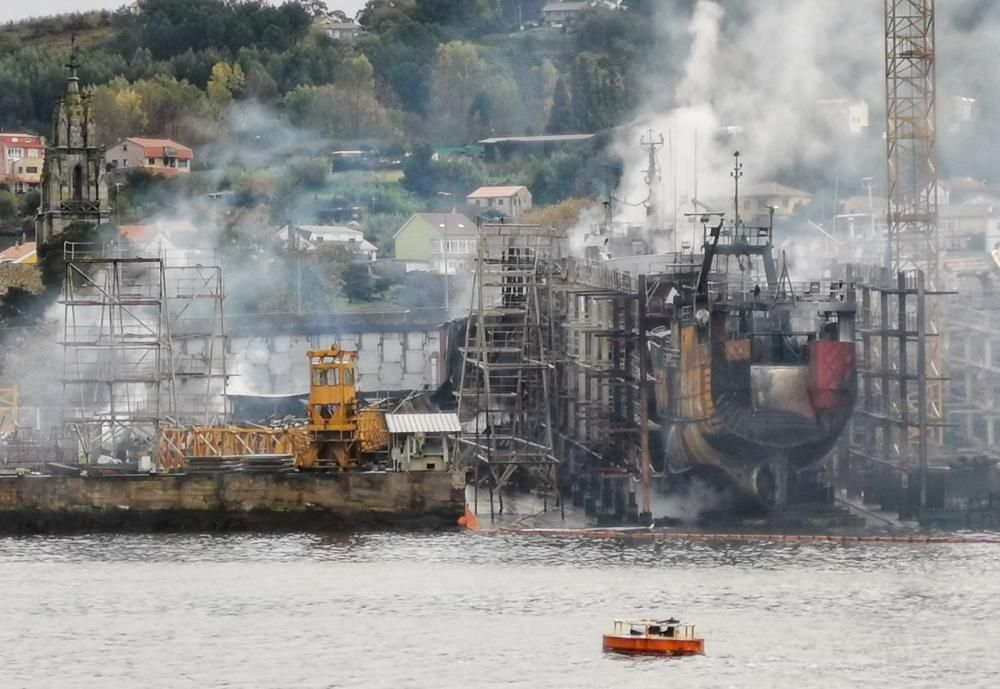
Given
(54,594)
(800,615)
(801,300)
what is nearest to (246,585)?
(54,594)

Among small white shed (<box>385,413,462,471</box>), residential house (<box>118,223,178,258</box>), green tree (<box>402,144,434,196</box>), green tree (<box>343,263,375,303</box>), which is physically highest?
green tree (<box>402,144,434,196</box>)

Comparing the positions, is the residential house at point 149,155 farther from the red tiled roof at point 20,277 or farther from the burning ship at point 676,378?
the burning ship at point 676,378

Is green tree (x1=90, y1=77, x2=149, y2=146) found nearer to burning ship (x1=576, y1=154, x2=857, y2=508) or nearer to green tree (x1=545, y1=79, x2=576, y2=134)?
green tree (x1=545, y1=79, x2=576, y2=134)

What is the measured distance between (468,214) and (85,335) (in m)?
64.3

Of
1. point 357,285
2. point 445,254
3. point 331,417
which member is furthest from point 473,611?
point 445,254

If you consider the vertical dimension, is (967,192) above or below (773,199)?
above

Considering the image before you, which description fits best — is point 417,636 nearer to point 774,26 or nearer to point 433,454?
point 433,454

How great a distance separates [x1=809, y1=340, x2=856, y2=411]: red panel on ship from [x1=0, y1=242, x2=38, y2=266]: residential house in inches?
2192

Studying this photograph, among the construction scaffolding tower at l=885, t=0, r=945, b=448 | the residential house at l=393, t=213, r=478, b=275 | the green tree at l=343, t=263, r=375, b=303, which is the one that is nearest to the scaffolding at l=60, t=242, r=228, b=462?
the construction scaffolding tower at l=885, t=0, r=945, b=448

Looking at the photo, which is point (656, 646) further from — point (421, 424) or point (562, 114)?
point (562, 114)

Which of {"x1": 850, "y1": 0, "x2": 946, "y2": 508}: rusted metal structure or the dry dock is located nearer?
the dry dock

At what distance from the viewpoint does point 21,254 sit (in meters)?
145

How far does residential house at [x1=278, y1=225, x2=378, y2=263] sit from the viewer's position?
6058 inches

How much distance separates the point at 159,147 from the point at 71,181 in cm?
3548
